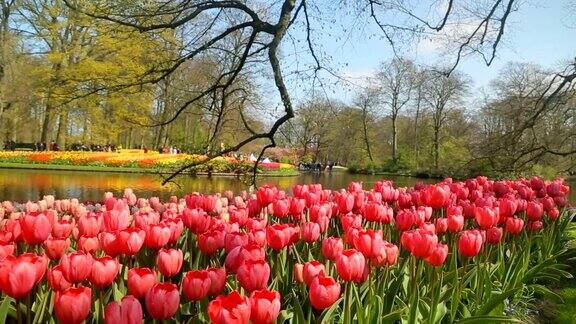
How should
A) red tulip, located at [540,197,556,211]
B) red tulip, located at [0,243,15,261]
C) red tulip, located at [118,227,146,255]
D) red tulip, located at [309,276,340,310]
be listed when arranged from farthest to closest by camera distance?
red tulip, located at [540,197,556,211], red tulip, located at [118,227,146,255], red tulip, located at [0,243,15,261], red tulip, located at [309,276,340,310]

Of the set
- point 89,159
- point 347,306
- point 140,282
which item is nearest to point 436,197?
point 347,306

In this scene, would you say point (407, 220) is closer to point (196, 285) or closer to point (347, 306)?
point (347, 306)

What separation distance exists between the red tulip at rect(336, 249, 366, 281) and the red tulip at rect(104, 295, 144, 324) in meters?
0.75

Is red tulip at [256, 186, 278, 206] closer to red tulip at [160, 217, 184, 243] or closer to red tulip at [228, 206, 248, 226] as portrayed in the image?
red tulip at [228, 206, 248, 226]

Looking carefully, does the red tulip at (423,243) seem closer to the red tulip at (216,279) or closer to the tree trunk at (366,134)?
the red tulip at (216,279)

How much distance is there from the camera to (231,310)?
4.24 feet

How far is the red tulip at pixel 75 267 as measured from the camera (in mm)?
Answer: 1743

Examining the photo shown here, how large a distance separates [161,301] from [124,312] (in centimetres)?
18

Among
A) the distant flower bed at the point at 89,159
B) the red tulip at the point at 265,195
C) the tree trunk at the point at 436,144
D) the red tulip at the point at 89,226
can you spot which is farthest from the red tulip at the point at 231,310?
the tree trunk at the point at 436,144

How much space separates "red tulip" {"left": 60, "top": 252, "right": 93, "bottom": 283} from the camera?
68.6 inches

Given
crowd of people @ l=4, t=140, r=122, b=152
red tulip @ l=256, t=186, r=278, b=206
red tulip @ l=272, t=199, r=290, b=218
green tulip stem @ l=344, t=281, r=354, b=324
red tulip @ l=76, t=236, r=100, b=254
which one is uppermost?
crowd of people @ l=4, t=140, r=122, b=152

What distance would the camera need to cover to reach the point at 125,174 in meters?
24.8

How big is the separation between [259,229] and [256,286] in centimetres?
70

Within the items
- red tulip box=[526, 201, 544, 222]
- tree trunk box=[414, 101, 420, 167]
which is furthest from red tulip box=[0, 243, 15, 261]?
tree trunk box=[414, 101, 420, 167]
